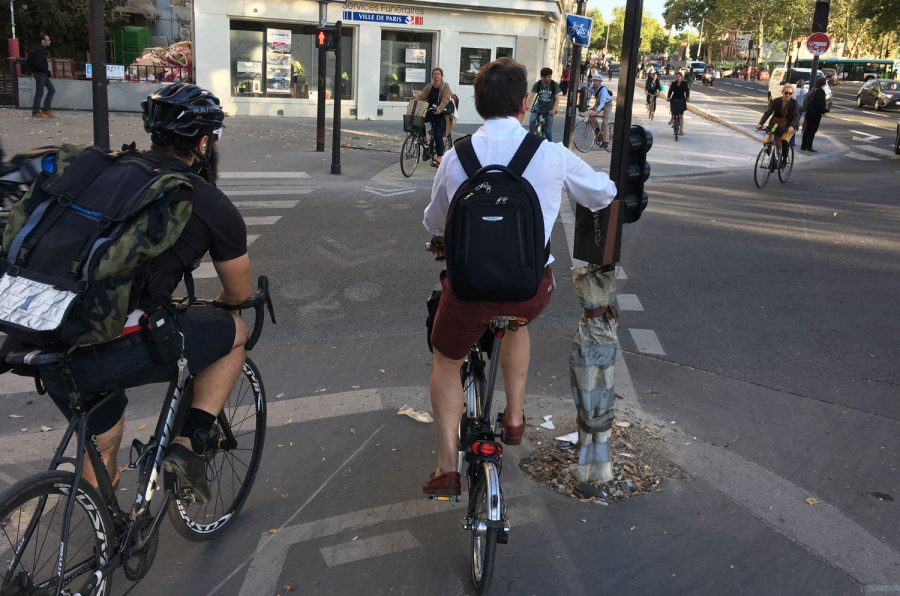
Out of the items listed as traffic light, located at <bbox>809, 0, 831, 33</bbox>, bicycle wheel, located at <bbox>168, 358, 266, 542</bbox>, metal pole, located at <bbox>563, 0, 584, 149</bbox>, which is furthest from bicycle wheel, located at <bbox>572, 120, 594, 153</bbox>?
bicycle wheel, located at <bbox>168, 358, 266, 542</bbox>

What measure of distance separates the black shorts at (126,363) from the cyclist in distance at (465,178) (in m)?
0.83

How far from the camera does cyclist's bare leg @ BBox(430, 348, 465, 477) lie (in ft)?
10.6

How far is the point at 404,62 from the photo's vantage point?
24703mm

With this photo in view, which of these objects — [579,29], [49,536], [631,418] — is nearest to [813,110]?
[579,29]

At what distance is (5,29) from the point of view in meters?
26.6

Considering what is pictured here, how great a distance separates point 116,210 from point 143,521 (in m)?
1.09

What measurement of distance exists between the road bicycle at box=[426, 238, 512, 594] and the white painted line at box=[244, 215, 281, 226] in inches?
249

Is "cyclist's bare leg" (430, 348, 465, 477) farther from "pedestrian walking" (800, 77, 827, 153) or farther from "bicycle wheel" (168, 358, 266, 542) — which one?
"pedestrian walking" (800, 77, 827, 153)

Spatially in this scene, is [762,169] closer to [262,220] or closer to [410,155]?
[410,155]

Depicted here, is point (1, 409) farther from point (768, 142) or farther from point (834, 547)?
point (768, 142)

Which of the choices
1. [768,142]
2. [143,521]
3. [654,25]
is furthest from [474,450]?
[654,25]

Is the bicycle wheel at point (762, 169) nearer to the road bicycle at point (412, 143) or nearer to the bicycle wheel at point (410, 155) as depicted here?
the road bicycle at point (412, 143)

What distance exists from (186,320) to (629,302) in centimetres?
494

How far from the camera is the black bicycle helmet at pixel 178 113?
265 cm
